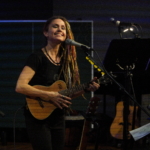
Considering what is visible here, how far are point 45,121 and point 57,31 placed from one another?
2.18 feet

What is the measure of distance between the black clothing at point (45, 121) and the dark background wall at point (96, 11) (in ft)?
9.73

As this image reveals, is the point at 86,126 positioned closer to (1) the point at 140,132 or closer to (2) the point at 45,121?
(2) the point at 45,121

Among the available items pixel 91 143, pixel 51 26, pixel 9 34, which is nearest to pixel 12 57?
pixel 9 34

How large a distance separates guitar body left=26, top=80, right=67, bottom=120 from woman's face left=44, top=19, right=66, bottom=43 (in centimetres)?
31

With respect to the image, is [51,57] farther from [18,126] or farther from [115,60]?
[18,126]

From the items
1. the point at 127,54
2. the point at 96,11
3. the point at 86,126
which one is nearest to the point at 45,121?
the point at 127,54

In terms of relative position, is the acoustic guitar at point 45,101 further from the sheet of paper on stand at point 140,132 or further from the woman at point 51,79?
the sheet of paper on stand at point 140,132

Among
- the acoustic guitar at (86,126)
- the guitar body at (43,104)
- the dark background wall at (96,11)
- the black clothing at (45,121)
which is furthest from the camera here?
the dark background wall at (96,11)

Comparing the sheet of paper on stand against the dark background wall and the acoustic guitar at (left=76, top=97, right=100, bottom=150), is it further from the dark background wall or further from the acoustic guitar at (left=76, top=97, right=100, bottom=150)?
the dark background wall

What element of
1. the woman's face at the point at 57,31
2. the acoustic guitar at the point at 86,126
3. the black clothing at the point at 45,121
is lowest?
the acoustic guitar at the point at 86,126

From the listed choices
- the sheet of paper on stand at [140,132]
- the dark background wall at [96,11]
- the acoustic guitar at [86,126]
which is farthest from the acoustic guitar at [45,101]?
the dark background wall at [96,11]

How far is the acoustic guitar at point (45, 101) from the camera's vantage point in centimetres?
249

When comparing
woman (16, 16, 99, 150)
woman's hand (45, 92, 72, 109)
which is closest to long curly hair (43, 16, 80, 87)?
woman (16, 16, 99, 150)

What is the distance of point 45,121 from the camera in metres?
2.44
